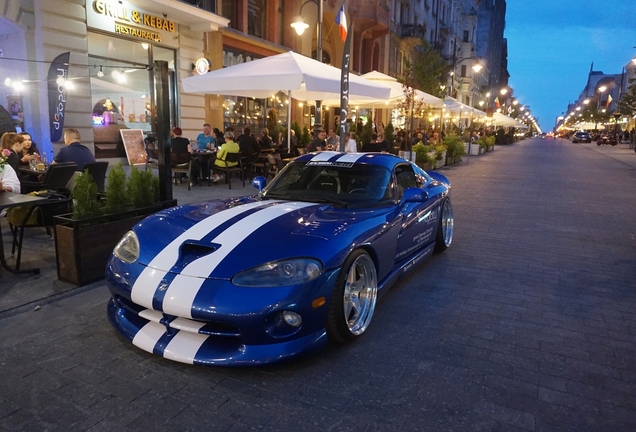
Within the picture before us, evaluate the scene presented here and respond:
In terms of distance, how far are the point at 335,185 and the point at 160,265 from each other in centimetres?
210

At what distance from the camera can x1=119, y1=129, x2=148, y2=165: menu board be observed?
559 inches

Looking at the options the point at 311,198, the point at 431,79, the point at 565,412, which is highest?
the point at 431,79

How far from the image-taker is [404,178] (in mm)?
5328

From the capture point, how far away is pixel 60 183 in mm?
6801

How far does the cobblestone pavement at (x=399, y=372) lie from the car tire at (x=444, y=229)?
918 millimetres

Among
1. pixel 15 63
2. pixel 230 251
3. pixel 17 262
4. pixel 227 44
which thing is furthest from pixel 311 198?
pixel 227 44

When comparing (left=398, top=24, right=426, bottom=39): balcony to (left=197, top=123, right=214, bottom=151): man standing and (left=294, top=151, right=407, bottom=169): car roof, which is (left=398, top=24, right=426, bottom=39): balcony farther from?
(left=294, top=151, right=407, bottom=169): car roof

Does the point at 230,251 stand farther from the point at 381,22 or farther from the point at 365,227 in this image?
the point at 381,22

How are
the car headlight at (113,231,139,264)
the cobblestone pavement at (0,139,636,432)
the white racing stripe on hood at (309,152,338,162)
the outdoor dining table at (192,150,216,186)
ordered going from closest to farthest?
the cobblestone pavement at (0,139,636,432), the car headlight at (113,231,139,264), the white racing stripe on hood at (309,152,338,162), the outdoor dining table at (192,150,216,186)

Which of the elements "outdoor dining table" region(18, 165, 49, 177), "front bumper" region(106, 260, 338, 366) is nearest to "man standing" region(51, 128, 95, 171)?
"outdoor dining table" region(18, 165, 49, 177)

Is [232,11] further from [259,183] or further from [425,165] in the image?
[259,183]

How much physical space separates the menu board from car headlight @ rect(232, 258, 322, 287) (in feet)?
39.7

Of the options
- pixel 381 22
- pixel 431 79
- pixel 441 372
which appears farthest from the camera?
pixel 381 22

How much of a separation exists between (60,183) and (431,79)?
2393cm
